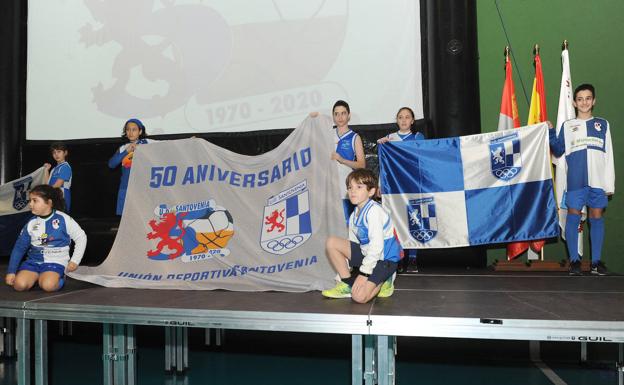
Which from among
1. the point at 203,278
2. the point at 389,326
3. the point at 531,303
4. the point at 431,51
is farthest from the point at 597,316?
the point at 431,51

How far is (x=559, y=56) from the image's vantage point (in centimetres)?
547

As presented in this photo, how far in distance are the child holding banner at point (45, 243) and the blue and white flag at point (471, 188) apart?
2.52 m

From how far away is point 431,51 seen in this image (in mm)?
5312

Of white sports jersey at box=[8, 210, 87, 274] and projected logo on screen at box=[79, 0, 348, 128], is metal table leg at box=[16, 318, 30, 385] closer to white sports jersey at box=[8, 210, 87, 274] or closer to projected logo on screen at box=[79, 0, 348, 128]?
white sports jersey at box=[8, 210, 87, 274]

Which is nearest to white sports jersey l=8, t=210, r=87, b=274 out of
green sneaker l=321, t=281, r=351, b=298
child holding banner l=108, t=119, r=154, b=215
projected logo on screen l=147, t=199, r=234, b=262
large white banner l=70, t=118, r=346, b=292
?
large white banner l=70, t=118, r=346, b=292

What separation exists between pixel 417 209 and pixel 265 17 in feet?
9.23

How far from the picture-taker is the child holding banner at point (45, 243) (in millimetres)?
3330

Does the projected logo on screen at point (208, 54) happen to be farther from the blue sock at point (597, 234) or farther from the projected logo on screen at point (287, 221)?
the blue sock at point (597, 234)

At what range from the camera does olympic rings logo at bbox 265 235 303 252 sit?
10.9ft

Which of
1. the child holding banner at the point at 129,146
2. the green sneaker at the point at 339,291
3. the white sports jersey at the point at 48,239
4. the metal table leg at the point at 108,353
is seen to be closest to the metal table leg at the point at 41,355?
the metal table leg at the point at 108,353

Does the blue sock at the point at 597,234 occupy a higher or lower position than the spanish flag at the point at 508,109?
lower

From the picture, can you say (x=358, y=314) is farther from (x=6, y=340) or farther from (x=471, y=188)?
(x=6, y=340)

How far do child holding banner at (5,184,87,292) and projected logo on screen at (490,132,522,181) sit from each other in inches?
128

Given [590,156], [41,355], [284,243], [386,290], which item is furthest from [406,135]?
[41,355]
